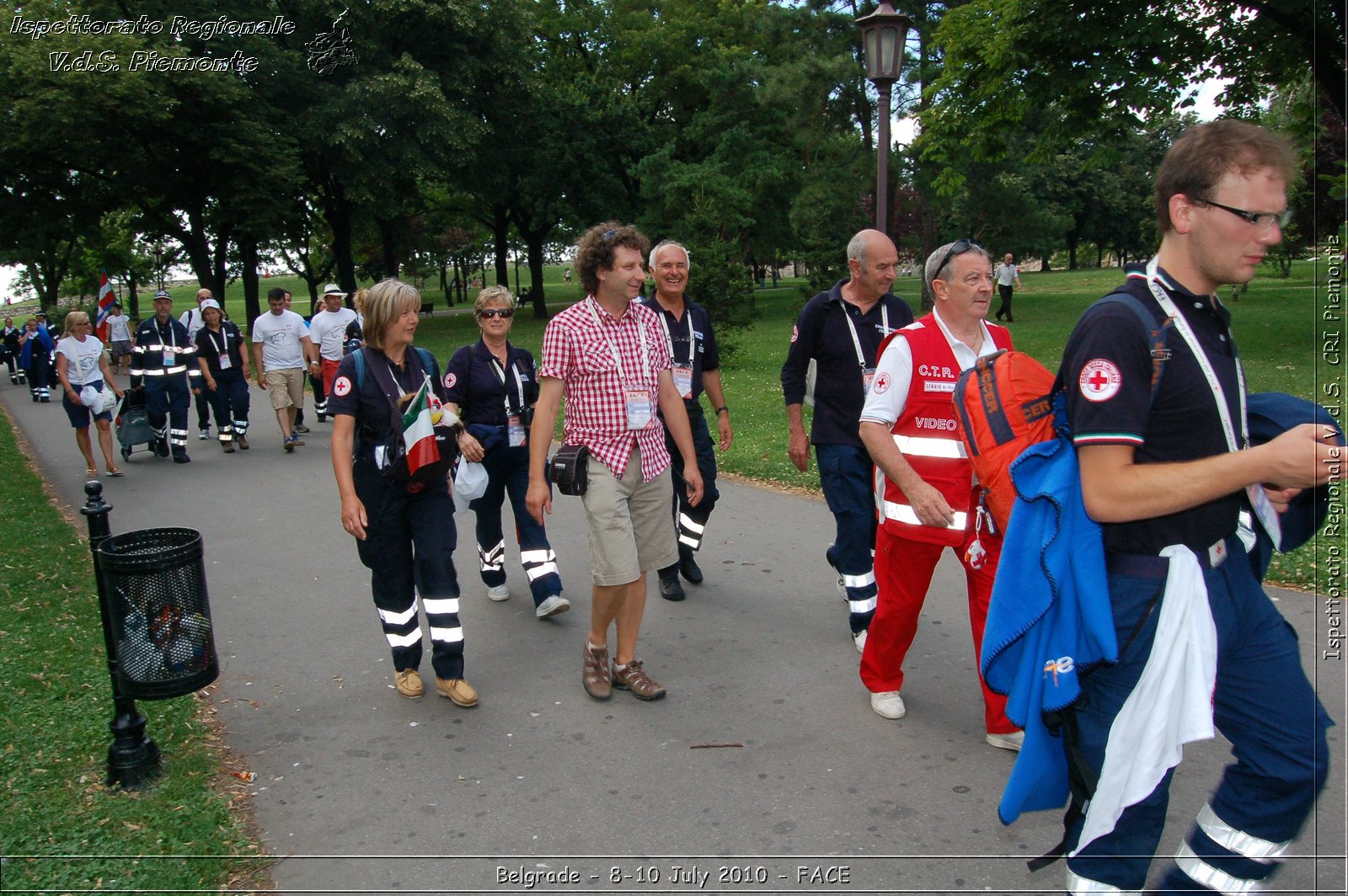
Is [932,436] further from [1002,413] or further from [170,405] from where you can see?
[170,405]

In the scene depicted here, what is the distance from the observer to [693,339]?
6.44m

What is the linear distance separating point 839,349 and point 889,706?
1.81 m

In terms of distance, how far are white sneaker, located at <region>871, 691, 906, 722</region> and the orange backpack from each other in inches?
65.7

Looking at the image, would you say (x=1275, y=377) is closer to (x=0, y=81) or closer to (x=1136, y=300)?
(x=1136, y=300)

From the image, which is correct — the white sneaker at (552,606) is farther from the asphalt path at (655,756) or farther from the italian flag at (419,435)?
the italian flag at (419,435)

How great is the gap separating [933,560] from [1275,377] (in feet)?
39.4

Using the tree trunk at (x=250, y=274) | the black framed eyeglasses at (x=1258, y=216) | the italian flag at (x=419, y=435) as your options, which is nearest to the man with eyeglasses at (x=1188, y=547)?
the black framed eyeglasses at (x=1258, y=216)

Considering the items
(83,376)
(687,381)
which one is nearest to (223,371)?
(83,376)

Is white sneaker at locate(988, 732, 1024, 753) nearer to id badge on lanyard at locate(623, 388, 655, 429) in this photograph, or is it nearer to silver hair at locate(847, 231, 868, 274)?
id badge on lanyard at locate(623, 388, 655, 429)

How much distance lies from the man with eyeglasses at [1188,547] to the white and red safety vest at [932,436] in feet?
5.61

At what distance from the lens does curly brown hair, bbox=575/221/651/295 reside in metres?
4.62

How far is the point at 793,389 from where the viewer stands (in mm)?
5484

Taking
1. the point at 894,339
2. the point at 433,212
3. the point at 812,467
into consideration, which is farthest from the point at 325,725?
the point at 433,212

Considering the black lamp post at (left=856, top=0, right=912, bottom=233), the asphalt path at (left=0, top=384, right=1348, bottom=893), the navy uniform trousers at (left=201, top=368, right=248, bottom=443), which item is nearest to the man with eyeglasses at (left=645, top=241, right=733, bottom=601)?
the asphalt path at (left=0, top=384, right=1348, bottom=893)
